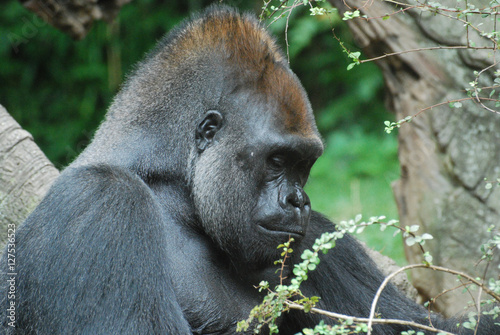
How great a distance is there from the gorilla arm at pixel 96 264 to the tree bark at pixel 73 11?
203 cm

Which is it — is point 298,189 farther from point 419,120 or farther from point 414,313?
point 419,120

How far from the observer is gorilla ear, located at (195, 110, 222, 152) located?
2.84 m

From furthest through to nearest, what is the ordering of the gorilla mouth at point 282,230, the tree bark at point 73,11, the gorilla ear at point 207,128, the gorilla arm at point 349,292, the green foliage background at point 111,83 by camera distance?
the green foliage background at point 111,83, the tree bark at point 73,11, the gorilla arm at point 349,292, the gorilla ear at point 207,128, the gorilla mouth at point 282,230

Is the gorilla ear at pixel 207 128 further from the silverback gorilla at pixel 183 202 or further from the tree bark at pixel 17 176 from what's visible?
the tree bark at pixel 17 176

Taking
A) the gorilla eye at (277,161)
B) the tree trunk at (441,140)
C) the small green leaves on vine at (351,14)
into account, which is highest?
the small green leaves on vine at (351,14)

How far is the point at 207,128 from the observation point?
286 centimetres

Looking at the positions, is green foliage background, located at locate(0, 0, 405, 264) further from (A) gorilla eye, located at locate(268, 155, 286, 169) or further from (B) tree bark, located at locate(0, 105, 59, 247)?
(A) gorilla eye, located at locate(268, 155, 286, 169)

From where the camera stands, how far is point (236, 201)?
8.98ft

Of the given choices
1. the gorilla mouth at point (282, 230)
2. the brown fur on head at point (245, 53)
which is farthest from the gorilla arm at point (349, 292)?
the brown fur on head at point (245, 53)

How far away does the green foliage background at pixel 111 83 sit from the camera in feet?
25.5

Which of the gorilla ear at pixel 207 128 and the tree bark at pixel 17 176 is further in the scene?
the tree bark at pixel 17 176


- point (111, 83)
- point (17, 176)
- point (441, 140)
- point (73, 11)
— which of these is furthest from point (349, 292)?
point (111, 83)

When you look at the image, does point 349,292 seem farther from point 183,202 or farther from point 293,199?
point 183,202

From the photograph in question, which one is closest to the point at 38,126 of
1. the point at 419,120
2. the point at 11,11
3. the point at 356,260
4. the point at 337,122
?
the point at 11,11
